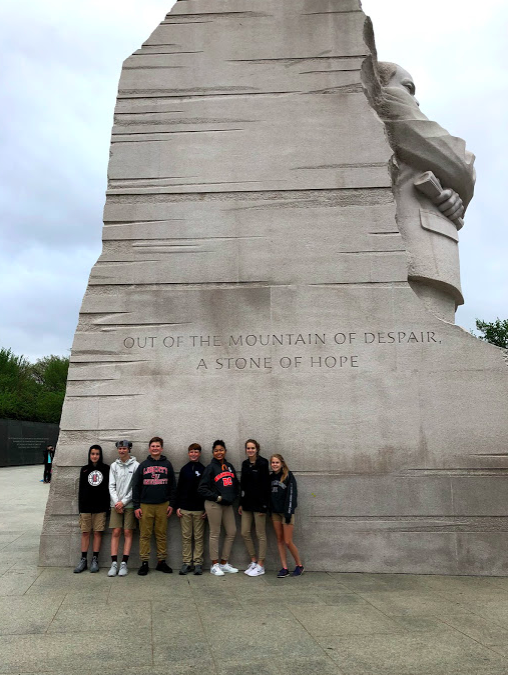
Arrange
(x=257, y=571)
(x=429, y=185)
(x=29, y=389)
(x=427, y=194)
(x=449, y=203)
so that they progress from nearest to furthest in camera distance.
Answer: (x=257, y=571) < (x=429, y=185) < (x=427, y=194) < (x=449, y=203) < (x=29, y=389)

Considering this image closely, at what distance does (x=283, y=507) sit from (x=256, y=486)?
0.44 metres

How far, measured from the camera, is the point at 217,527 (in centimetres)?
749

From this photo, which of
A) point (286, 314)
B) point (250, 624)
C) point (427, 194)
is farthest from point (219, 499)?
point (427, 194)

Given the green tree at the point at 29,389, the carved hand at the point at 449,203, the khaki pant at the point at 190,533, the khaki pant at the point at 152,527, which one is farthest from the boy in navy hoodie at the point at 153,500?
the green tree at the point at 29,389

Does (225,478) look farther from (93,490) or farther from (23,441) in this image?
(23,441)

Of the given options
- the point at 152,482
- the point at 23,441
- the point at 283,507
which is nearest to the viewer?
the point at 283,507

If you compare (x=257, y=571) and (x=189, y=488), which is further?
(x=189, y=488)

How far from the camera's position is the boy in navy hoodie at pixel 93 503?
759 cm

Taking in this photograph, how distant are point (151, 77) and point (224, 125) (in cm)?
145

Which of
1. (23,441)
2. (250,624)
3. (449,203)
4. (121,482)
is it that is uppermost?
Answer: (449,203)

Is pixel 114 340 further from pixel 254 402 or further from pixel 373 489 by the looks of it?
pixel 373 489

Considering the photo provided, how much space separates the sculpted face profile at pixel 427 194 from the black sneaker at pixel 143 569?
584cm

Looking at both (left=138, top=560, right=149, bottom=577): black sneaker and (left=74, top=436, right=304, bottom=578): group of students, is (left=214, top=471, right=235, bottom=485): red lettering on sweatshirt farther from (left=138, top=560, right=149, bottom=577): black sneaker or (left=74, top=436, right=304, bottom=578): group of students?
(left=138, top=560, right=149, bottom=577): black sneaker

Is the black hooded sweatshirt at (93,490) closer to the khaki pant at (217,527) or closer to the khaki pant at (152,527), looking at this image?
the khaki pant at (152,527)
